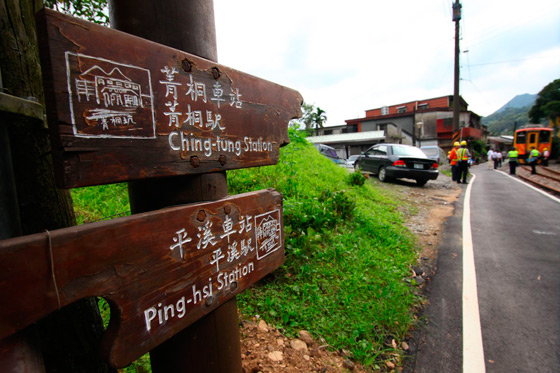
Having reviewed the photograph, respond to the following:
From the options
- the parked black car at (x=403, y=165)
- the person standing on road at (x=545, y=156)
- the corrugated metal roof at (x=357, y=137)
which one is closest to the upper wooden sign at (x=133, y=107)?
the parked black car at (x=403, y=165)

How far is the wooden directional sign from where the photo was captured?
66 cm

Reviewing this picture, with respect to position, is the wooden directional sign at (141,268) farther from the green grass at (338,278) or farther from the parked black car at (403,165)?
the parked black car at (403,165)

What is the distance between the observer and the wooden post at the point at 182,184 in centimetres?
104

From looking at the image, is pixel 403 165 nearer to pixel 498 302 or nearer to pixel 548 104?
pixel 498 302

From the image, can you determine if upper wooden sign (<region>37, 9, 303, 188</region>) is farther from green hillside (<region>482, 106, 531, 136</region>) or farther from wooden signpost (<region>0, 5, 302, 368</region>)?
green hillside (<region>482, 106, 531, 136</region>)

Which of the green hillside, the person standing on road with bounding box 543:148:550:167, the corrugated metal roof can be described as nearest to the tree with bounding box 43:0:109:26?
the corrugated metal roof

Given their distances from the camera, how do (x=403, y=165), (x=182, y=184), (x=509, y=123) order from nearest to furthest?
(x=182, y=184) < (x=403, y=165) < (x=509, y=123)

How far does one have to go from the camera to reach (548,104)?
26.9m

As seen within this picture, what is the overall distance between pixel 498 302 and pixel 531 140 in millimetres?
26530

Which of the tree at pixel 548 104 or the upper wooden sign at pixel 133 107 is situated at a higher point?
the tree at pixel 548 104

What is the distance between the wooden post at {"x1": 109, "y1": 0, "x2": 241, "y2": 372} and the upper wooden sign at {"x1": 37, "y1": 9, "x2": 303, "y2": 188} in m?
0.12

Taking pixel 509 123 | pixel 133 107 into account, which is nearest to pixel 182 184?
pixel 133 107

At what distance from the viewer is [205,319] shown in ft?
3.72

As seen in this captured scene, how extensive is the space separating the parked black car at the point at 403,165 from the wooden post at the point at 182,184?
31.2 feet
